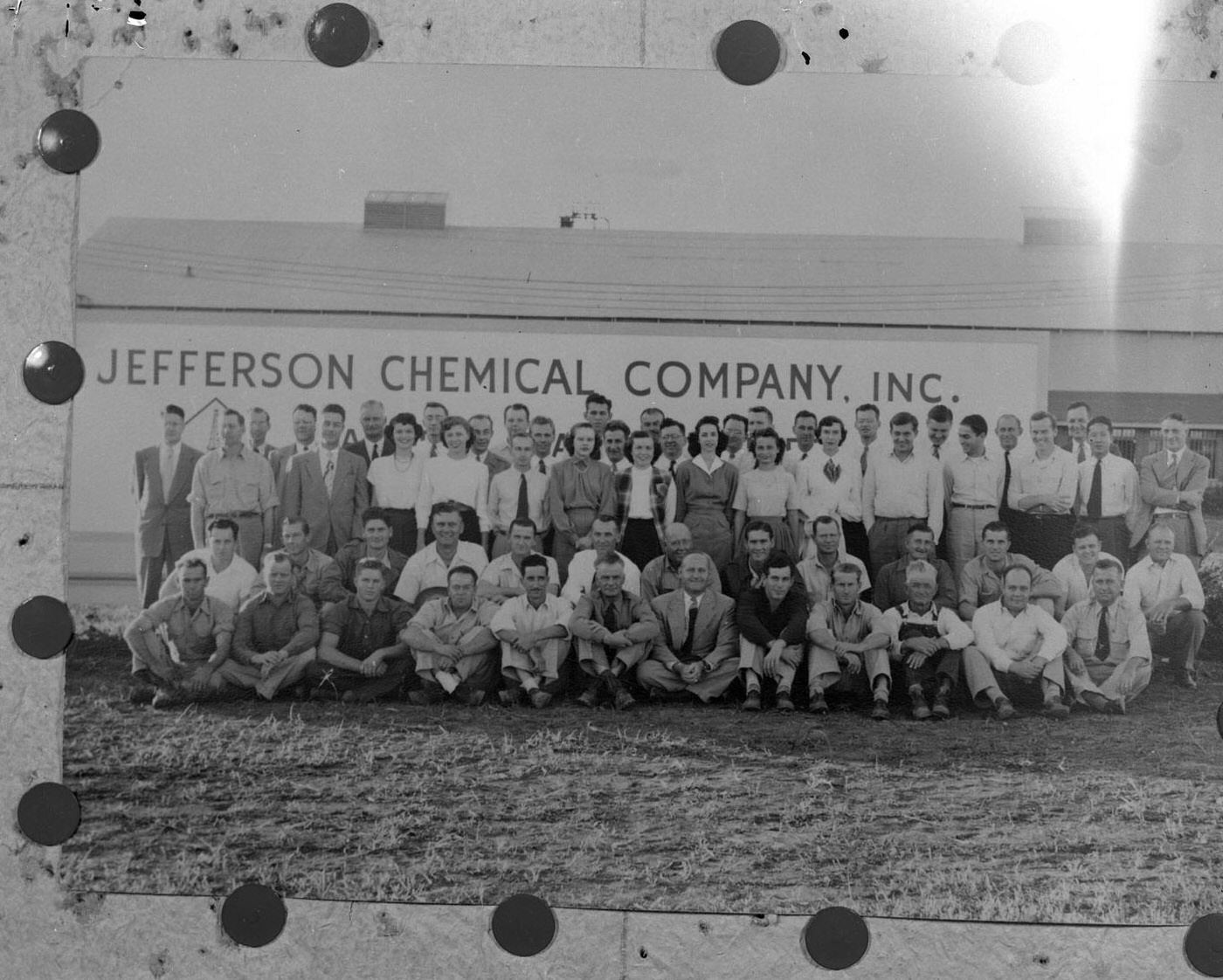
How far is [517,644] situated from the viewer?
1.89 metres

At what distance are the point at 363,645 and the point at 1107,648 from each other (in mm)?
1478

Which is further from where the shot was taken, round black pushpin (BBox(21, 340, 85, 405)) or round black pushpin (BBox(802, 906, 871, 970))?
round black pushpin (BBox(21, 340, 85, 405))

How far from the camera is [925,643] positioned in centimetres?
188

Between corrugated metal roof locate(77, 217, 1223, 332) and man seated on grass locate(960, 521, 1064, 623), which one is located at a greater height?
corrugated metal roof locate(77, 217, 1223, 332)

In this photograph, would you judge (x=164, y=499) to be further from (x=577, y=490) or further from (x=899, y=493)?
(x=899, y=493)

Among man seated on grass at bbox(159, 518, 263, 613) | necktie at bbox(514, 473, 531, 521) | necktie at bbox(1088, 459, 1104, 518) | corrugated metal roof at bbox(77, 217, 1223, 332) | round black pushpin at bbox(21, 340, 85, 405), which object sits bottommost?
man seated on grass at bbox(159, 518, 263, 613)

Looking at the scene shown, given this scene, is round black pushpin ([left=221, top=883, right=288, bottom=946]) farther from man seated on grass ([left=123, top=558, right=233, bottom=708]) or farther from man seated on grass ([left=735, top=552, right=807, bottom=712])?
man seated on grass ([left=735, top=552, right=807, bottom=712])

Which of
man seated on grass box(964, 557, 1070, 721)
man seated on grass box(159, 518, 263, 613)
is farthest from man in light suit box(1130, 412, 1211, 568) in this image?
man seated on grass box(159, 518, 263, 613)

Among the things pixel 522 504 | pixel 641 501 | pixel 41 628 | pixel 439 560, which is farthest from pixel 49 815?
pixel 641 501

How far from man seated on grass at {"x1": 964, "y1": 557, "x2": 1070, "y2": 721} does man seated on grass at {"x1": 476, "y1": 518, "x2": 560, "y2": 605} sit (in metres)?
0.84

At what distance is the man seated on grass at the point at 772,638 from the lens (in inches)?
73.7

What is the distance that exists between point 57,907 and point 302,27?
72.1 inches

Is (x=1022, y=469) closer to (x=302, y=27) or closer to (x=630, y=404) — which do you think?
(x=630, y=404)

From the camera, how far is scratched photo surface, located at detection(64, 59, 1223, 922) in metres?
1.85
